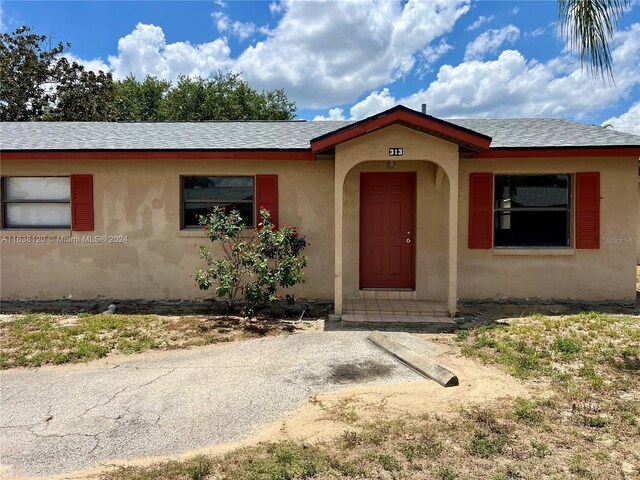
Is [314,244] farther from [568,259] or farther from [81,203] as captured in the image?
[568,259]

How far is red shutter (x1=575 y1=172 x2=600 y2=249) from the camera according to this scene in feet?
24.7

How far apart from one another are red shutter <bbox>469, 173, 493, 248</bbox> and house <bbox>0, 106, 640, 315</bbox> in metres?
0.02

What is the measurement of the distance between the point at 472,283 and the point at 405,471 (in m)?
5.54

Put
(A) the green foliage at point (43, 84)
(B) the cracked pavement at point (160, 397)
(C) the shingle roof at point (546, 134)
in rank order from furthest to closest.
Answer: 1. (A) the green foliage at point (43, 84)
2. (C) the shingle roof at point (546, 134)
3. (B) the cracked pavement at point (160, 397)

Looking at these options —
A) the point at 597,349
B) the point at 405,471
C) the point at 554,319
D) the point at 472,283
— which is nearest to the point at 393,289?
the point at 472,283

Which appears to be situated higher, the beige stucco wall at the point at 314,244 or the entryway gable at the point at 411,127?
the entryway gable at the point at 411,127

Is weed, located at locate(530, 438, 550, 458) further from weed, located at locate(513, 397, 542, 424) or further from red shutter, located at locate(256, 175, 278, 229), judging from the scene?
red shutter, located at locate(256, 175, 278, 229)

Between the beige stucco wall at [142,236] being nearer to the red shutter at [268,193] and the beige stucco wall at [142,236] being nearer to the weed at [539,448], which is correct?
the red shutter at [268,193]

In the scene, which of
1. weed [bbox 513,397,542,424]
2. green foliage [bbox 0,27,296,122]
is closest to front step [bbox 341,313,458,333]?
weed [bbox 513,397,542,424]

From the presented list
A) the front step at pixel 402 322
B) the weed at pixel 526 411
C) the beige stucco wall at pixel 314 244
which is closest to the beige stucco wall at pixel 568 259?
the beige stucco wall at pixel 314 244

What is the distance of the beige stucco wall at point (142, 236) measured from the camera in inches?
308

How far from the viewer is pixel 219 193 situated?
314 inches

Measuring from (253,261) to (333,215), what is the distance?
1.81 m

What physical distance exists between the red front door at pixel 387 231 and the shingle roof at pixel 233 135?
1545 mm
